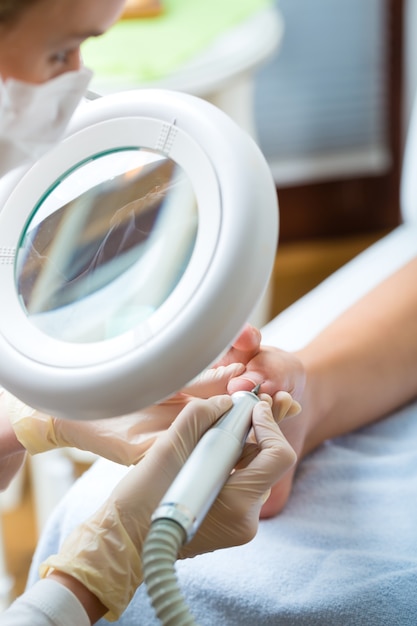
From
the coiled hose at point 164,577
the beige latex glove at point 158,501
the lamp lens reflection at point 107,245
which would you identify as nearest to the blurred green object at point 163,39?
the lamp lens reflection at point 107,245

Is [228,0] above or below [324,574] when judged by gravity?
above

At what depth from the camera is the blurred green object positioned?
1.53 m

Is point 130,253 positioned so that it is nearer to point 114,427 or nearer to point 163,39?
point 114,427

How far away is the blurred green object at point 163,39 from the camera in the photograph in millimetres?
1533

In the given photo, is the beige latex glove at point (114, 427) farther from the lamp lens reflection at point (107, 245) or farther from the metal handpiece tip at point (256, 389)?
the lamp lens reflection at point (107, 245)

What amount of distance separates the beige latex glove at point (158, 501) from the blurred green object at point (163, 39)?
86 centimetres

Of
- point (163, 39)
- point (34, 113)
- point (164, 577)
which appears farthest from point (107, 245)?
point (163, 39)

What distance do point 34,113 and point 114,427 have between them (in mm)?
349

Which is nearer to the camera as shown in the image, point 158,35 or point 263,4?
point 158,35

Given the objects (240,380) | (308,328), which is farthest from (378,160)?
(240,380)

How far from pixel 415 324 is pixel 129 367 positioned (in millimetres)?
609

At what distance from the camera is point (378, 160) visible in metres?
2.53

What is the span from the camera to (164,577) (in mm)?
644

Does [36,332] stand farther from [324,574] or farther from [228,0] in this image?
[228,0]
